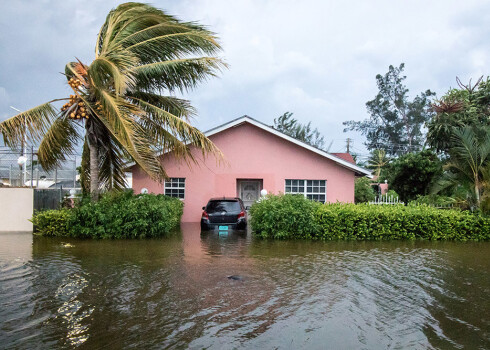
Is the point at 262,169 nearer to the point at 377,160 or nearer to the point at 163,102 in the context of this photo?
the point at 163,102

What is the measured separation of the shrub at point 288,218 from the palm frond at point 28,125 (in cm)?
773

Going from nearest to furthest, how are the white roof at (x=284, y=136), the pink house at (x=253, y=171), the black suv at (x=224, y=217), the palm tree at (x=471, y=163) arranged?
the black suv at (x=224, y=217) → the palm tree at (x=471, y=163) → the white roof at (x=284, y=136) → the pink house at (x=253, y=171)

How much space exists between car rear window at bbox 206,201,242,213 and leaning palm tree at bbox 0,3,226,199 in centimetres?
219

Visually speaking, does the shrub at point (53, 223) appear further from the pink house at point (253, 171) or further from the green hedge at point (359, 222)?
the green hedge at point (359, 222)

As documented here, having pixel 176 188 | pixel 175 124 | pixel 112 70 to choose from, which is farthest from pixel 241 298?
pixel 176 188

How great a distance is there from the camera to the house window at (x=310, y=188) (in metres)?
19.8

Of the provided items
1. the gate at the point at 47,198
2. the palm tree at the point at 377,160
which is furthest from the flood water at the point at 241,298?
the palm tree at the point at 377,160

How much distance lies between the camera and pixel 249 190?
21344 mm

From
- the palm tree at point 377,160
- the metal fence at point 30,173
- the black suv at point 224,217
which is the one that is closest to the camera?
the black suv at point 224,217

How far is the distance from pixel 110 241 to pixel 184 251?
301 cm

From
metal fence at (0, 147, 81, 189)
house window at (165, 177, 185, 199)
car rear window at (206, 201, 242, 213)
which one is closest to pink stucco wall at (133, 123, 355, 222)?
house window at (165, 177, 185, 199)

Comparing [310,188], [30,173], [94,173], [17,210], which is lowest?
[17,210]

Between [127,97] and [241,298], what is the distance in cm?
992

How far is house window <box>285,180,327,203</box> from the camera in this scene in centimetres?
1983
